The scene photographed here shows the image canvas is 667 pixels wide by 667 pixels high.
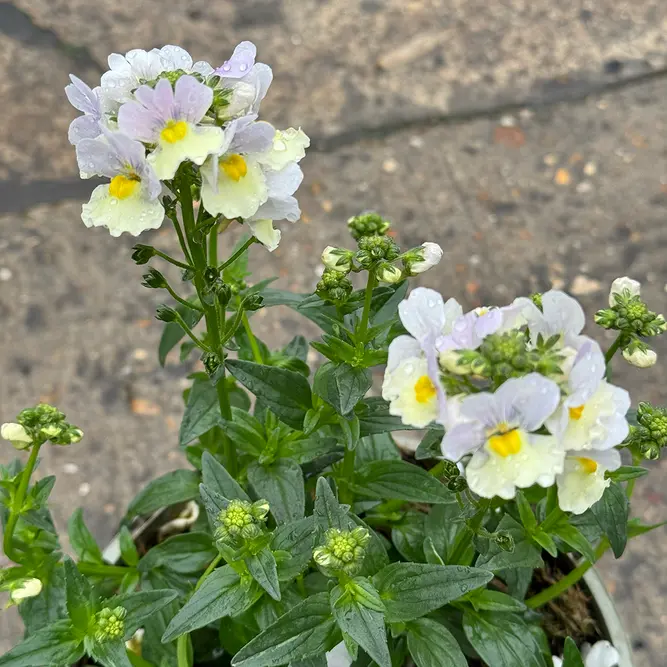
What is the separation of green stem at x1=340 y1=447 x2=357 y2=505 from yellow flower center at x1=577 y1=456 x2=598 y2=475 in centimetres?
33

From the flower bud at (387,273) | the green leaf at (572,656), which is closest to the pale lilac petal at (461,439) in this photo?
the flower bud at (387,273)

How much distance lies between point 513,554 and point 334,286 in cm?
40

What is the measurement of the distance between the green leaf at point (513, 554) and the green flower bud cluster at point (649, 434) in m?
0.17

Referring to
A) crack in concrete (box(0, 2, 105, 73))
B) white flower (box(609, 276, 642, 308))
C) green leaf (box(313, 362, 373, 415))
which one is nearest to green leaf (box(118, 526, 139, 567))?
green leaf (box(313, 362, 373, 415))

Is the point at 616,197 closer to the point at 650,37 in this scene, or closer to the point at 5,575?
the point at 650,37

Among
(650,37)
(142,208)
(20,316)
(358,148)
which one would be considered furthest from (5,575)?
(650,37)

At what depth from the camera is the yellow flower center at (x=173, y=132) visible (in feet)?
2.46

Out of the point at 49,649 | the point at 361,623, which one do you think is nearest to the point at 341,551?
the point at 361,623

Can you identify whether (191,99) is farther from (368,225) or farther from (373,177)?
(373,177)

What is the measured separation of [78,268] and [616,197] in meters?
1.42

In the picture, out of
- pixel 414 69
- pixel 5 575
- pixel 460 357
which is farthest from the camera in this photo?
pixel 414 69

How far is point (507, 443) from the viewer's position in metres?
0.70

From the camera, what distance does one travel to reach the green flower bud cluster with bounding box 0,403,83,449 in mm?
938

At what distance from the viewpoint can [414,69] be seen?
2367 millimetres
